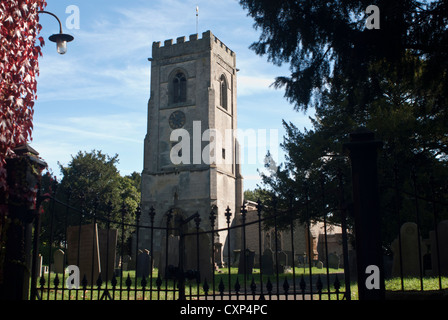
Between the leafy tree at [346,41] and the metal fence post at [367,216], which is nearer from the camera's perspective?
the metal fence post at [367,216]

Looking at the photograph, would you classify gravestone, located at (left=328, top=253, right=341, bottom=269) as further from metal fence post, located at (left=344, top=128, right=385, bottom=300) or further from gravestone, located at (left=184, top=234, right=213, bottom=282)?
metal fence post, located at (left=344, top=128, right=385, bottom=300)

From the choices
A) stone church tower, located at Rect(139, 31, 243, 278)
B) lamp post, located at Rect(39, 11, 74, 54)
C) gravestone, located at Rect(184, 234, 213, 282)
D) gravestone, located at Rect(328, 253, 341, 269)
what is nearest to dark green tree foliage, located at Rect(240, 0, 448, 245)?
lamp post, located at Rect(39, 11, 74, 54)

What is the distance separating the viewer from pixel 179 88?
3425cm

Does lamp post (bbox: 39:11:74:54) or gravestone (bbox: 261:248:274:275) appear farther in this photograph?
gravestone (bbox: 261:248:274:275)

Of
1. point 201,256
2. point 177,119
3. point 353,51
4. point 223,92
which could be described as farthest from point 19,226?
point 223,92

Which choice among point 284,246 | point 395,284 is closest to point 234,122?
point 284,246

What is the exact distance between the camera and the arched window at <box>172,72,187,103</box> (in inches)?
1339

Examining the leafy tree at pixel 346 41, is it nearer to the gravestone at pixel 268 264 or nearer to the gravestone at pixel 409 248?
the gravestone at pixel 409 248

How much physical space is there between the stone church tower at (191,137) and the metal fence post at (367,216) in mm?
25267

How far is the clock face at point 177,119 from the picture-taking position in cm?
3284

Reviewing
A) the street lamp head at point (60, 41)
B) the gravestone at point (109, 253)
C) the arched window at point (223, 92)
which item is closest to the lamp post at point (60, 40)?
the street lamp head at point (60, 41)

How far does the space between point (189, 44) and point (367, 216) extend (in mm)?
32128

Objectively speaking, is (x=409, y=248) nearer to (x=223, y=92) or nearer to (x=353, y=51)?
(x=353, y=51)
